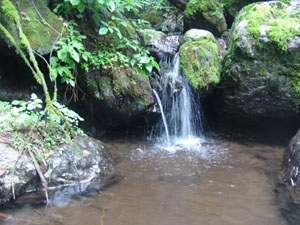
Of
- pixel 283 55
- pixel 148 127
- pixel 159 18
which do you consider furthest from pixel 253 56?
pixel 159 18

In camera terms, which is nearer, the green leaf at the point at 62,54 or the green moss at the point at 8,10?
the green moss at the point at 8,10

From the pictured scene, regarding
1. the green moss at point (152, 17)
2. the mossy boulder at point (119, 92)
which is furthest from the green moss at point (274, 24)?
the green moss at point (152, 17)

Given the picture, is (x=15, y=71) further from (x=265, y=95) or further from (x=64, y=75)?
(x=265, y=95)

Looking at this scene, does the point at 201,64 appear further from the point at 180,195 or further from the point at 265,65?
the point at 180,195

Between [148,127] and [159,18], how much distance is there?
4.05 m

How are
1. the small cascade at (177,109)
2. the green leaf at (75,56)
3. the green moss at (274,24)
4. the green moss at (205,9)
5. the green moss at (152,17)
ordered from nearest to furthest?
the green leaf at (75,56), the green moss at (274,24), the small cascade at (177,109), the green moss at (205,9), the green moss at (152,17)

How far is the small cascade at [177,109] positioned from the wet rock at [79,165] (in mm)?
2014

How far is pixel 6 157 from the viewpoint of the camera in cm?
322

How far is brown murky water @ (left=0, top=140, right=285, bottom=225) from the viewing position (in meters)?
2.81

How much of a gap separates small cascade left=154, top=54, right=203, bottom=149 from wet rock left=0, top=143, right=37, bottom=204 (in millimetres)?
3156

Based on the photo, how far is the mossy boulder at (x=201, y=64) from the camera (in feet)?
18.6

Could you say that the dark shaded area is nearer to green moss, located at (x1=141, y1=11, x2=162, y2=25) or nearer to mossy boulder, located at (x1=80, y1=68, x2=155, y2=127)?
mossy boulder, located at (x1=80, y1=68, x2=155, y2=127)

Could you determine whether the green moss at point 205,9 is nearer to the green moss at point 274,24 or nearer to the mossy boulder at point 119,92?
the green moss at point 274,24

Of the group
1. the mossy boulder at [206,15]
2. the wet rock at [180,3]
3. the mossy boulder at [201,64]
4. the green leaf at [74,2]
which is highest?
the wet rock at [180,3]
